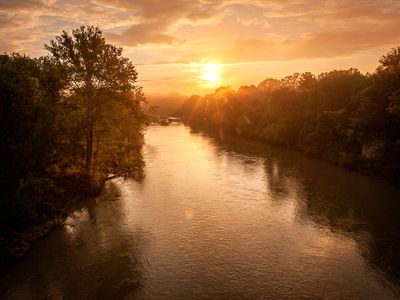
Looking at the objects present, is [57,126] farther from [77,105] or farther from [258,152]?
[258,152]

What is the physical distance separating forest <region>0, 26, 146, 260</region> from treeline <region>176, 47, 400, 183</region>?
43.7 metres

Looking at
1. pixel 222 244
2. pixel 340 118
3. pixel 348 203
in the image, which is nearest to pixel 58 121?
pixel 222 244

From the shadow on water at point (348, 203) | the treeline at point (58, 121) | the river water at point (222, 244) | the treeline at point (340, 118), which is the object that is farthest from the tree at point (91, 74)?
the treeline at point (340, 118)

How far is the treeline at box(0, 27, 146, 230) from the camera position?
36.4m

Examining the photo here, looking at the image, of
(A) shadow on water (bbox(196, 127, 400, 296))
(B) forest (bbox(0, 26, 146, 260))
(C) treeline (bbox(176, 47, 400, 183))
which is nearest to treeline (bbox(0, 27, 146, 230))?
(B) forest (bbox(0, 26, 146, 260))

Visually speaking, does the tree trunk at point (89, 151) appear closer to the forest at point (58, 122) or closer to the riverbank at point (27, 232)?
the forest at point (58, 122)

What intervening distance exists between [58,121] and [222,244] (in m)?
26.2

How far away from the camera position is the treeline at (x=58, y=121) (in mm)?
36438

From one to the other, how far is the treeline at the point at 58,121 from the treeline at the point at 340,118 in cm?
4407

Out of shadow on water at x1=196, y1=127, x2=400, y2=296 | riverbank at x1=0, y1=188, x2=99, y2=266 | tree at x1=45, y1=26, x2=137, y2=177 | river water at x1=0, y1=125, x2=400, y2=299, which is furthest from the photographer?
tree at x1=45, y1=26, x2=137, y2=177

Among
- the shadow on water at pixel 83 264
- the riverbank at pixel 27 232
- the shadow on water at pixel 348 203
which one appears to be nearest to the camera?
the shadow on water at pixel 83 264

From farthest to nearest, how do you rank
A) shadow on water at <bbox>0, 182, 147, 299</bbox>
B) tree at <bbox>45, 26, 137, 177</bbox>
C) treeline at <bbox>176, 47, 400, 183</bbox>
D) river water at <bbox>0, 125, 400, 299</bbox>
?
treeline at <bbox>176, 47, 400, 183</bbox>
tree at <bbox>45, 26, 137, 177</bbox>
river water at <bbox>0, 125, 400, 299</bbox>
shadow on water at <bbox>0, 182, 147, 299</bbox>

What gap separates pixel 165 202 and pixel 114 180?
52.7 ft

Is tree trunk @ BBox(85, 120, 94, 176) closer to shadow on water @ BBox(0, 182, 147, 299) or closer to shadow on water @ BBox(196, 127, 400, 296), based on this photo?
shadow on water @ BBox(0, 182, 147, 299)
